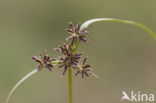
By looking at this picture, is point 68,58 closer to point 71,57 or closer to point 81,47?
point 71,57

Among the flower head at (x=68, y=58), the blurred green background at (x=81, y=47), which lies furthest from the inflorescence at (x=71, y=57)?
the blurred green background at (x=81, y=47)

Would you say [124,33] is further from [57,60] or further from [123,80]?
[57,60]

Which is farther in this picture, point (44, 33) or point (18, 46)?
point (44, 33)

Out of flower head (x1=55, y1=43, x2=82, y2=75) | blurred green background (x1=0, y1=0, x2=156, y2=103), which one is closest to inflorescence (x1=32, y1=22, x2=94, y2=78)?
flower head (x1=55, y1=43, x2=82, y2=75)

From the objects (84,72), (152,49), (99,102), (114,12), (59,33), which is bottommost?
(84,72)

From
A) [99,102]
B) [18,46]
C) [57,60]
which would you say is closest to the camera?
[57,60]

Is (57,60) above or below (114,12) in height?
below

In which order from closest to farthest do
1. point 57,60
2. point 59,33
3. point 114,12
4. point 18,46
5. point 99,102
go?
point 57,60 < point 99,102 < point 18,46 < point 59,33 < point 114,12

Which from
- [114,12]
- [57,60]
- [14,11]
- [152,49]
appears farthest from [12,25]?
[57,60]

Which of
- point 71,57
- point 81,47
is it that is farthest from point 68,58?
point 81,47

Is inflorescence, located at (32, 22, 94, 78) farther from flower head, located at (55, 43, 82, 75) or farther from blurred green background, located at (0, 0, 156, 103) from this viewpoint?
blurred green background, located at (0, 0, 156, 103)

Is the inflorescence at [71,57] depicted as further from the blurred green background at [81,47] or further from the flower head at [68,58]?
the blurred green background at [81,47]
